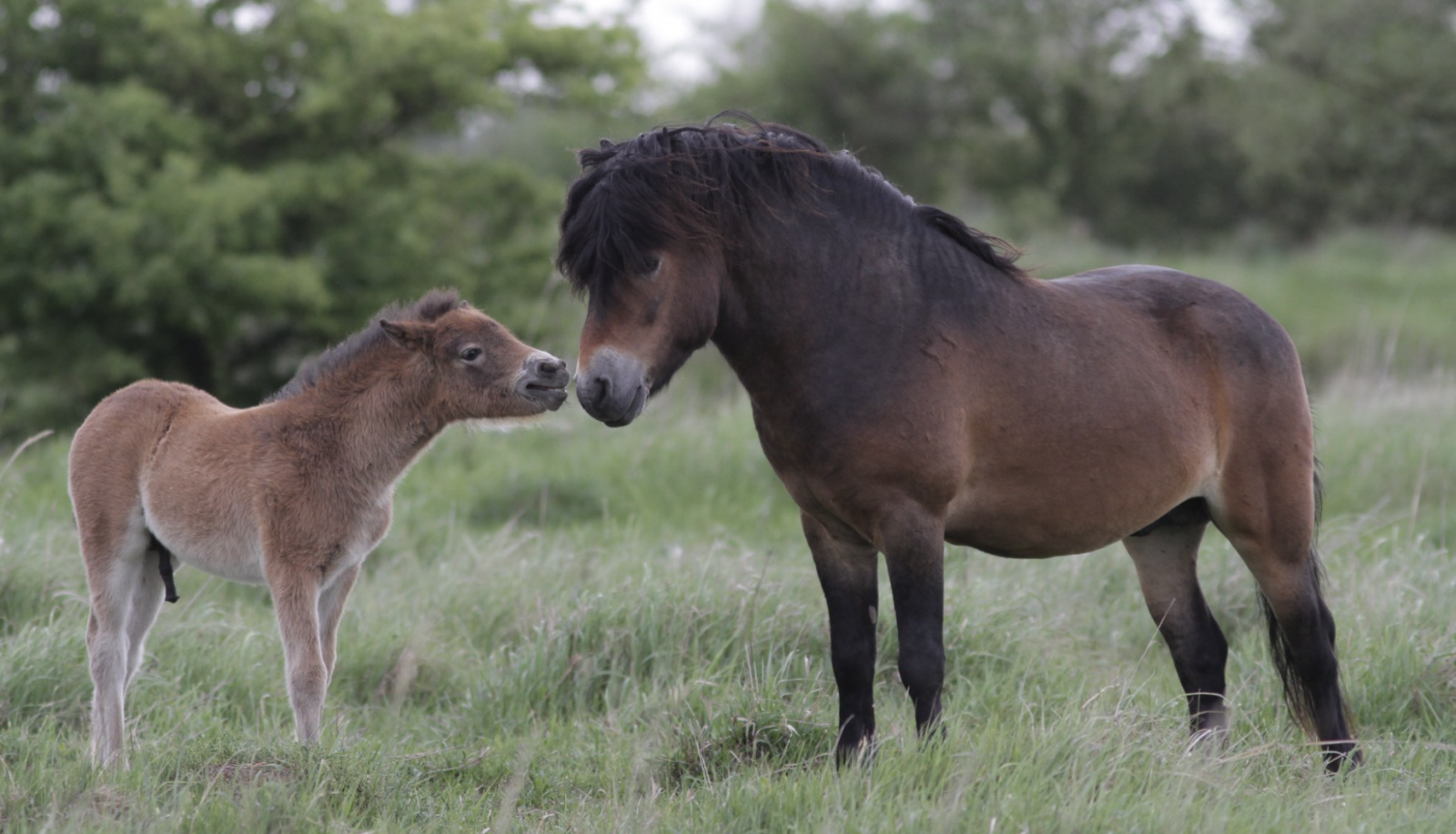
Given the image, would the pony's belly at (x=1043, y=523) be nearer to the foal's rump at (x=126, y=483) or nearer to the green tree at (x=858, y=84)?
the foal's rump at (x=126, y=483)

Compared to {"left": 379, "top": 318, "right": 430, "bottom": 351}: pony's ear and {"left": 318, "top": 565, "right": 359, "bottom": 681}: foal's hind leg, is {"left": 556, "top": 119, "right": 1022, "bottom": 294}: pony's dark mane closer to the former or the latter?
{"left": 379, "top": 318, "right": 430, "bottom": 351}: pony's ear

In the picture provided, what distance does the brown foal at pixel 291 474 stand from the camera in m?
4.16

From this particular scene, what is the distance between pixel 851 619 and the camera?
416 cm

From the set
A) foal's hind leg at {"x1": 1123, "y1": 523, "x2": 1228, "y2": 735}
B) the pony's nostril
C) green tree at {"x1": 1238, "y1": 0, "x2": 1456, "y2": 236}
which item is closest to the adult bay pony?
the pony's nostril

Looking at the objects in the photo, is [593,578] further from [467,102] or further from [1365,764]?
[467,102]

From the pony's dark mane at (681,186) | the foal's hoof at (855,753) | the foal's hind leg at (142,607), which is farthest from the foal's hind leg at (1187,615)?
the foal's hind leg at (142,607)

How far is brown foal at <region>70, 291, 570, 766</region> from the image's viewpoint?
4160 mm

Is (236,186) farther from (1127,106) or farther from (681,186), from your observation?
(1127,106)

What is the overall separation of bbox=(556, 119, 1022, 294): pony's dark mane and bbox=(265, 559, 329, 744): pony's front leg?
1295 mm

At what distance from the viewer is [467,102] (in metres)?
12.7

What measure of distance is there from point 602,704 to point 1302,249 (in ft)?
69.1

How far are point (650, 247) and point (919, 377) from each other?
0.88m

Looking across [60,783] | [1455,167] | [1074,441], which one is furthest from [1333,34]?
[60,783]

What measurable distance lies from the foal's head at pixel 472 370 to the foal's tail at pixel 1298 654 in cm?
265
